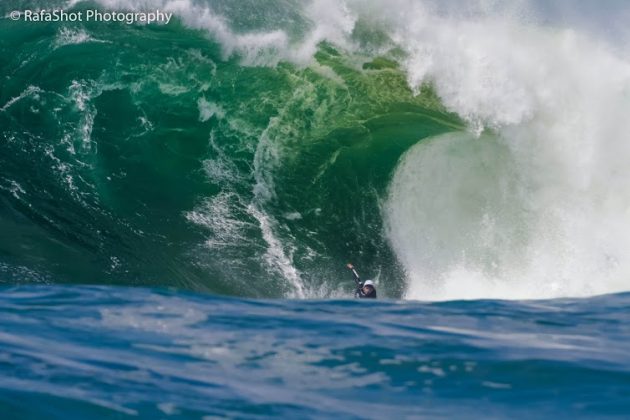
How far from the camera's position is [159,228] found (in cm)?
1427

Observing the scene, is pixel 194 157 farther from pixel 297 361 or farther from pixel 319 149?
pixel 297 361

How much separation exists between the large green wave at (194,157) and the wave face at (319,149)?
0.10 ft

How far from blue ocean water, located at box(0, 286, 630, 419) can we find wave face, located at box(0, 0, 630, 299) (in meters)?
6.03

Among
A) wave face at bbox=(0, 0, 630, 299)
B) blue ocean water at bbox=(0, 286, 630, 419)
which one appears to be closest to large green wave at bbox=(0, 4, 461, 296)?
wave face at bbox=(0, 0, 630, 299)

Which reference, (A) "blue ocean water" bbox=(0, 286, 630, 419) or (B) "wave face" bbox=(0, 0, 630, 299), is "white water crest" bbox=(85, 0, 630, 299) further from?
(A) "blue ocean water" bbox=(0, 286, 630, 419)

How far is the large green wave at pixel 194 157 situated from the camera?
14.0 m

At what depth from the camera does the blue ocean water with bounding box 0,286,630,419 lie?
5.12 m

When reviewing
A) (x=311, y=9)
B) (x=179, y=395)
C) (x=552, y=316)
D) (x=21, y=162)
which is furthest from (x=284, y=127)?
(x=179, y=395)

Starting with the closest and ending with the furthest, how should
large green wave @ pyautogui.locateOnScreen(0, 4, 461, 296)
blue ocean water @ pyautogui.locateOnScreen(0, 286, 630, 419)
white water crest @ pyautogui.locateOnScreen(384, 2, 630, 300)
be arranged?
blue ocean water @ pyautogui.locateOnScreen(0, 286, 630, 419) → large green wave @ pyautogui.locateOnScreen(0, 4, 461, 296) → white water crest @ pyautogui.locateOnScreen(384, 2, 630, 300)

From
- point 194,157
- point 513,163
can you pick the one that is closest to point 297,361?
point 194,157

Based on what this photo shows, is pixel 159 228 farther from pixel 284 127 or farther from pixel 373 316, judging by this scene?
pixel 373 316

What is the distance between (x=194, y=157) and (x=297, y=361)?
30.2ft

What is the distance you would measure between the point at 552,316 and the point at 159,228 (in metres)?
7.48

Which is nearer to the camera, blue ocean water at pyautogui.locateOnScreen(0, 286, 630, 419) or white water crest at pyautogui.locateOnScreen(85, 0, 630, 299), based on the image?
blue ocean water at pyautogui.locateOnScreen(0, 286, 630, 419)
